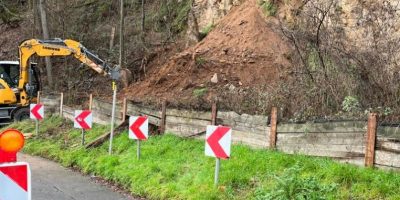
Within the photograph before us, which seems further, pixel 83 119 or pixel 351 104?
pixel 83 119

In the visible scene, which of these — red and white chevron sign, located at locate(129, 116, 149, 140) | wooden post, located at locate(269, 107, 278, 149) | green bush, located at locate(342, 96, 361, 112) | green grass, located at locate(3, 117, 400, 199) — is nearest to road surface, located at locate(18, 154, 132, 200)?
green grass, located at locate(3, 117, 400, 199)

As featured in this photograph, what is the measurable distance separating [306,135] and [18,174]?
6131 mm

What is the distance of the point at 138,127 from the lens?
11.9 meters

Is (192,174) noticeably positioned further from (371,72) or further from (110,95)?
(110,95)

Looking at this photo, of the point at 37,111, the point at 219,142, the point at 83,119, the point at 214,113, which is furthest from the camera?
the point at 37,111

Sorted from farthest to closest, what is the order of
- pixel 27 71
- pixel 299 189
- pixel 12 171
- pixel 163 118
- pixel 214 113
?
1. pixel 27 71
2. pixel 163 118
3. pixel 214 113
4. pixel 299 189
5. pixel 12 171

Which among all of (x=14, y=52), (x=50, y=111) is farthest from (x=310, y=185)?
(x=14, y=52)

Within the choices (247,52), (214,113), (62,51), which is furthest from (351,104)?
(62,51)

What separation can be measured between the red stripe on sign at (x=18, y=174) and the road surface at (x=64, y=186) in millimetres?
5419

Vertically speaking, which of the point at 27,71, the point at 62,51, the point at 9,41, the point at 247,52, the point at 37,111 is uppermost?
the point at 9,41

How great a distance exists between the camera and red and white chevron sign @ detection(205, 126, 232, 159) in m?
8.69

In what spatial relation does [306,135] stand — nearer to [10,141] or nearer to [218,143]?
[218,143]

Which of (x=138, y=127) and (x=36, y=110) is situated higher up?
(x=138, y=127)

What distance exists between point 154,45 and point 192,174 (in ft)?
48.7
